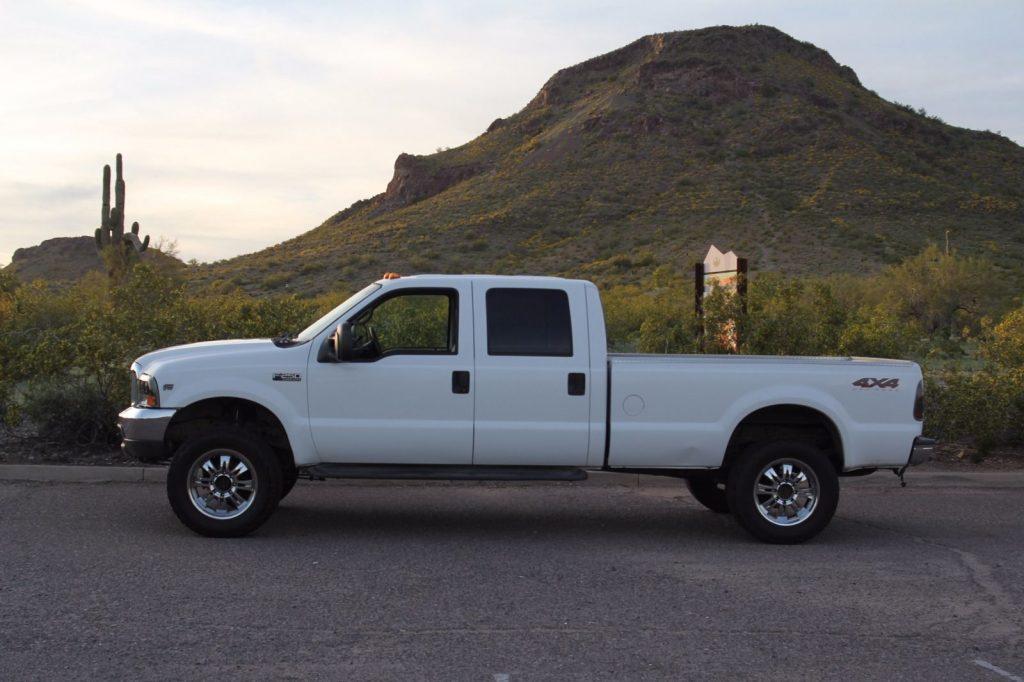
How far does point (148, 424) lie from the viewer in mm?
8453

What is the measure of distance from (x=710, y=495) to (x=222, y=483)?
4326mm

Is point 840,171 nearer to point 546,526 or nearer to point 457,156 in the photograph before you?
point 457,156

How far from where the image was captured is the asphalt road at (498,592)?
574 centimetres

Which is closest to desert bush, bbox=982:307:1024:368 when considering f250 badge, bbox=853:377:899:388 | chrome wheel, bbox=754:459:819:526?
f250 badge, bbox=853:377:899:388

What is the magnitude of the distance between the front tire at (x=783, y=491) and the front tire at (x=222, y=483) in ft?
11.9

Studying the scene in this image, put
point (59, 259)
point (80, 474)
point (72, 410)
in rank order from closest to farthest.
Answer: point (80, 474) → point (72, 410) → point (59, 259)

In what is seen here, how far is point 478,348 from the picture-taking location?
8664 mm

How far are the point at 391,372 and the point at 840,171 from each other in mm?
62621

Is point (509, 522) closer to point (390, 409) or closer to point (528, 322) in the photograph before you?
point (390, 409)

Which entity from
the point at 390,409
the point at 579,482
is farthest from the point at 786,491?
the point at 390,409

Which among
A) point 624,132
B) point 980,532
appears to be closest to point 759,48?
point 624,132

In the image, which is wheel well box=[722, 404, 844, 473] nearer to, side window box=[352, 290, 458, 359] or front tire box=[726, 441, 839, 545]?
front tire box=[726, 441, 839, 545]

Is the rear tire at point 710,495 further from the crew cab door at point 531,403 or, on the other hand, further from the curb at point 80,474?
the curb at point 80,474

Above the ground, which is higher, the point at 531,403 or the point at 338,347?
the point at 338,347
